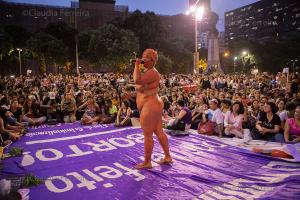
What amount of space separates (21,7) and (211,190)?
6364 cm

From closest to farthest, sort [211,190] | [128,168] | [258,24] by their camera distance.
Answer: [211,190] < [128,168] < [258,24]

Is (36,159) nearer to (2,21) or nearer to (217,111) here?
(217,111)

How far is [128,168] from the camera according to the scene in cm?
547

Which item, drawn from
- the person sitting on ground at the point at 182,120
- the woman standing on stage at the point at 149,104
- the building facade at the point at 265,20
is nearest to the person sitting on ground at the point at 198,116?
the person sitting on ground at the point at 182,120

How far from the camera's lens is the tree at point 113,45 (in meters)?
33.1

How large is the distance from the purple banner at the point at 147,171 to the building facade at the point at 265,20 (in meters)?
87.8

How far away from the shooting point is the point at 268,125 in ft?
23.3

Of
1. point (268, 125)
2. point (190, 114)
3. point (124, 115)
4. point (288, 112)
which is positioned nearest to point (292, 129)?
point (268, 125)

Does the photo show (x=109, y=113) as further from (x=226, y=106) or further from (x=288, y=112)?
(x=288, y=112)

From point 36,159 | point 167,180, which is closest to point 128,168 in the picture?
point 167,180

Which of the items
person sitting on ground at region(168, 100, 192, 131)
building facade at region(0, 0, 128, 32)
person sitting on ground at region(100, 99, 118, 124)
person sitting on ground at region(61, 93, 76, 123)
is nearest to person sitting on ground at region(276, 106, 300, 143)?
person sitting on ground at region(168, 100, 192, 131)

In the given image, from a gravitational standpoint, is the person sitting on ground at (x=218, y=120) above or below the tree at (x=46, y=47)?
below

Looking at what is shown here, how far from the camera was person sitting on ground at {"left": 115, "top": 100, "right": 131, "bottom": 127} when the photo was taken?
9.49 metres

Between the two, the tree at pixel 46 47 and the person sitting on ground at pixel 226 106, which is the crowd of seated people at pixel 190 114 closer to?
the person sitting on ground at pixel 226 106
